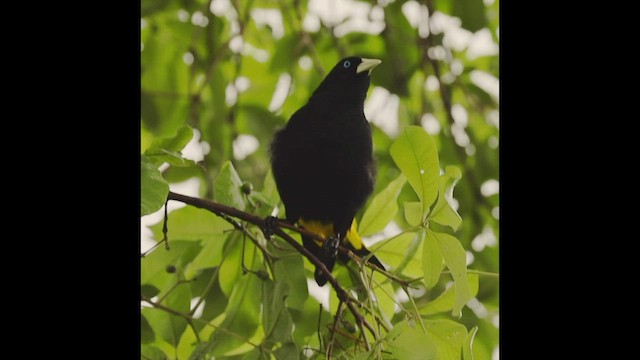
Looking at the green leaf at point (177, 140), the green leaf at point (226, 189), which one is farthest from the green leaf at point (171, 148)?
the green leaf at point (226, 189)

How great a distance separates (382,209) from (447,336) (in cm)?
→ 49

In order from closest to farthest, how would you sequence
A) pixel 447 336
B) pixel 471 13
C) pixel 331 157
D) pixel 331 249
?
pixel 447 336 → pixel 331 249 → pixel 331 157 → pixel 471 13

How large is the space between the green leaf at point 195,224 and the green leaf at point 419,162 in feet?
1.72

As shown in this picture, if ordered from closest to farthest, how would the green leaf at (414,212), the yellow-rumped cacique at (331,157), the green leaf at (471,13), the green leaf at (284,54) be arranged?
the green leaf at (414,212), the yellow-rumped cacique at (331,157), the green leaf at (471,13), the green leaf at (284,54)

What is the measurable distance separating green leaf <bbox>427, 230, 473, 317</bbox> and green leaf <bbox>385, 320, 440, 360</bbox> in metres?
0.07

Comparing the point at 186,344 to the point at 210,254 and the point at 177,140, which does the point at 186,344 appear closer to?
the point at 210,254

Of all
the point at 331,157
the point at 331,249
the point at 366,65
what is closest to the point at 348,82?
the point at 366,65

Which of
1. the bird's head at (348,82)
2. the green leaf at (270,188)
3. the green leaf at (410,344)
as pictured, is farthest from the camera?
the bird's head at (348,82)

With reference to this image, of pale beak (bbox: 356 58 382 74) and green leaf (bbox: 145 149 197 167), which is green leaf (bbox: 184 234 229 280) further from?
pale beak (bbox: 356 58 382 74)

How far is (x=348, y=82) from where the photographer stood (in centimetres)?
245

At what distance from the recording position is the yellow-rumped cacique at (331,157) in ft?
7.57

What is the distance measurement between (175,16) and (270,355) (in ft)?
6.72

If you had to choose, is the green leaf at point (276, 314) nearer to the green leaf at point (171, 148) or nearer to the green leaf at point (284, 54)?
the green leaf at point (171, 148)
